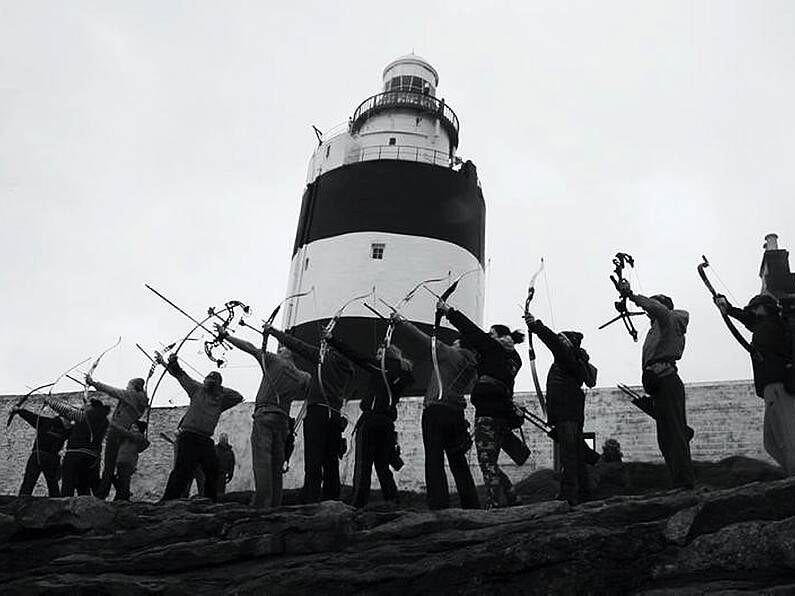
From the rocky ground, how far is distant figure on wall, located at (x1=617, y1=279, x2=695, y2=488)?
69cm

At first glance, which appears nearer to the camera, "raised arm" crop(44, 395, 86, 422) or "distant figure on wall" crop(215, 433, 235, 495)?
"raised arm" crop(44, 395, 86, 422)

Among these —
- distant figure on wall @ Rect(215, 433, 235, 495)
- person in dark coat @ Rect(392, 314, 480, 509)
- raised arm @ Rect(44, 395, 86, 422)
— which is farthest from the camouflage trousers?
distant figure on wall @ Rect(215, 433, 235, 495)

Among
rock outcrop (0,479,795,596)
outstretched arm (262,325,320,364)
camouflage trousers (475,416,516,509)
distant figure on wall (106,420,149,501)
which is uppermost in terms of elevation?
outstretched arm (262,325,320,364)

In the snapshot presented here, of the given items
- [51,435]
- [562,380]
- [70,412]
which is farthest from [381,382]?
[51,435]

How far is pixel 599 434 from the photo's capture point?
54.7 feet

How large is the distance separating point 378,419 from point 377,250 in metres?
14.0

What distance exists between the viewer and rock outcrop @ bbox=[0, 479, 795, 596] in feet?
17.7

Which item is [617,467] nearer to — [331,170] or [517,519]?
[517,519]

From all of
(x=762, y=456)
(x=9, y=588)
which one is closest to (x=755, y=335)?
(x=9, y=588)

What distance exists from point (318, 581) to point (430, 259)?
16.5 m

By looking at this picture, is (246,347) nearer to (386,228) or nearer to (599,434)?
(599,434)

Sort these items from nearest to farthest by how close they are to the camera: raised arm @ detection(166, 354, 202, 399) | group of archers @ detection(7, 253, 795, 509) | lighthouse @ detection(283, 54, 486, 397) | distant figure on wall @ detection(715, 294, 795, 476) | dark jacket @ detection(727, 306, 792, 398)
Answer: distant figure on wall @ detection(715, 294, 795, 476)
dark jacket @ detection(727, 306, 792, 398)
group of archers @ detection(7, 253, 795, 509)
raised arm @ detection(166, 354, 202, 399)
lighthouse @ detection(283, 54, 486, 397)

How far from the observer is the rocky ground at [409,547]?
538 cm

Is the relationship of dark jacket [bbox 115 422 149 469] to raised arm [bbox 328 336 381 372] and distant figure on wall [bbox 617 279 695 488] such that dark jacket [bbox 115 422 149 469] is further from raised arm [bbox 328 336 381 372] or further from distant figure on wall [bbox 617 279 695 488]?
distant figure on wall [bbox 617 279 695 488]
